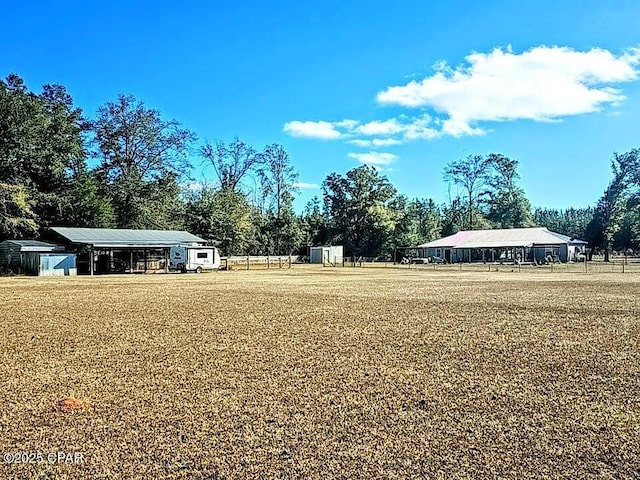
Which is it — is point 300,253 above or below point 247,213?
below

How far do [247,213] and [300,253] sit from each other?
953cm

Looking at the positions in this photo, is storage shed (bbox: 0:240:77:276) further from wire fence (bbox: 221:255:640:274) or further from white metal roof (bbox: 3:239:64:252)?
wire fence (bbox: 221:255:640:274)

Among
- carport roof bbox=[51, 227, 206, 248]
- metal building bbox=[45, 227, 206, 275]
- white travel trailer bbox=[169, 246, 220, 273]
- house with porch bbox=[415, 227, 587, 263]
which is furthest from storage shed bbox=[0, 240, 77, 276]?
house with porch bbox=[415, 227, 587, 263]

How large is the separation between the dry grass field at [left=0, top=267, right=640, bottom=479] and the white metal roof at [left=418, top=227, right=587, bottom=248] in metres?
47.7

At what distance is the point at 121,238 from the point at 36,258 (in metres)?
6.24

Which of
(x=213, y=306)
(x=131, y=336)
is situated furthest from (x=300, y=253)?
(x=131, y=336)

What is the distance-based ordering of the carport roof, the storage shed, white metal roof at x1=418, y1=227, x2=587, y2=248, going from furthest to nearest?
white metal roof at x1=418, y1=227, x2=587, y2=248 < the carport roof < the storage shed

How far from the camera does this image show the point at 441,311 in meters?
13.5

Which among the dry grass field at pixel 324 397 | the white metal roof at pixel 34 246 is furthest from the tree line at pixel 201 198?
the dry grass field at pixel 324 397

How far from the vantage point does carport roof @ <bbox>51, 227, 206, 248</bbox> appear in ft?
120

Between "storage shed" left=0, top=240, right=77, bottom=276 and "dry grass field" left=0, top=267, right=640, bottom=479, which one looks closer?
"dry grass field" left=0, top=267, right=640, bottom=479

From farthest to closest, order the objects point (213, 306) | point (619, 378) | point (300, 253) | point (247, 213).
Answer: point (300, 253)
point (247, 213)
point (213, 306)
point (619, 378)

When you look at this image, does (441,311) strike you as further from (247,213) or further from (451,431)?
(247,213)

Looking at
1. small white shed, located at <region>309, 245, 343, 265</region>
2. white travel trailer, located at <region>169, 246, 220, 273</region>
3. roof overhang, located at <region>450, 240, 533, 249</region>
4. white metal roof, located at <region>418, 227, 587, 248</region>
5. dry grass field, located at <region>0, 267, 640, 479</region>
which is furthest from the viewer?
small white shed, located at <region>309, 245, 343, 265</region>
